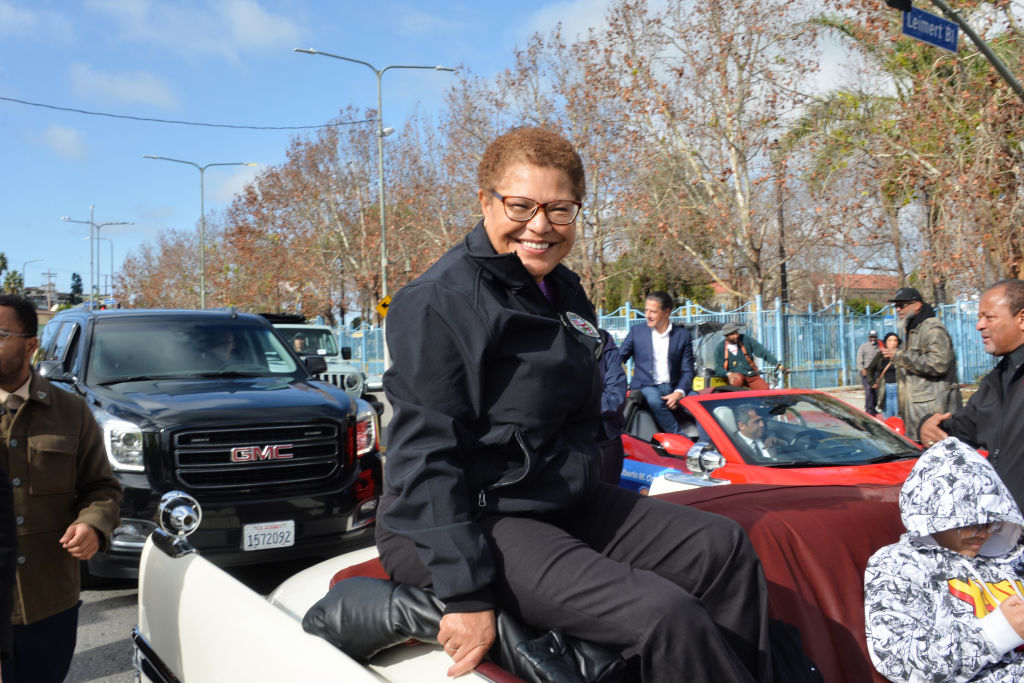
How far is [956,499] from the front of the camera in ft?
8.33

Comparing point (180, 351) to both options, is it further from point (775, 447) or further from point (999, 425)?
point (999, 425)

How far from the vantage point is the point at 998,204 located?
12945mm

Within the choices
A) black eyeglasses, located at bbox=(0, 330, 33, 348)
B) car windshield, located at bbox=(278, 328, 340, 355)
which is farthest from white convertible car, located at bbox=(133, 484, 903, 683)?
car windshield, located at bbox=(278, 328, 340, 355)

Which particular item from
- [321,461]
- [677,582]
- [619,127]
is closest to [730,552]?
[677,582]

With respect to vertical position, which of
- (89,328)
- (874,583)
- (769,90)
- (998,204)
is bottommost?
(874,583)

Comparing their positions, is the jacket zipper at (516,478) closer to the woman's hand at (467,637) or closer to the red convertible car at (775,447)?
the woman's hand at (467,637)

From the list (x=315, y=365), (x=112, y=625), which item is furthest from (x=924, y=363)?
(x=112, y=625)

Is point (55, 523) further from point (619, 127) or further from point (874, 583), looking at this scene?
point (619, 127)

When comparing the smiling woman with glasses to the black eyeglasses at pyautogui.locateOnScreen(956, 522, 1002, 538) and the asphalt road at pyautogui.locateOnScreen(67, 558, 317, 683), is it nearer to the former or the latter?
the black eyeglasses at pyautogui.locateOnScreen(956, 522, 1002, 538)

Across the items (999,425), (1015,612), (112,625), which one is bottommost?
(112,625)

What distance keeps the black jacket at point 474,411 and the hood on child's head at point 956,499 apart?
1.13 meters

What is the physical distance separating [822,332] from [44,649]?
20292mm

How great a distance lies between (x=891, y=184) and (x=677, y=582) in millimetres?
15127

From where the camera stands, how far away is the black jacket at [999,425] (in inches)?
131
